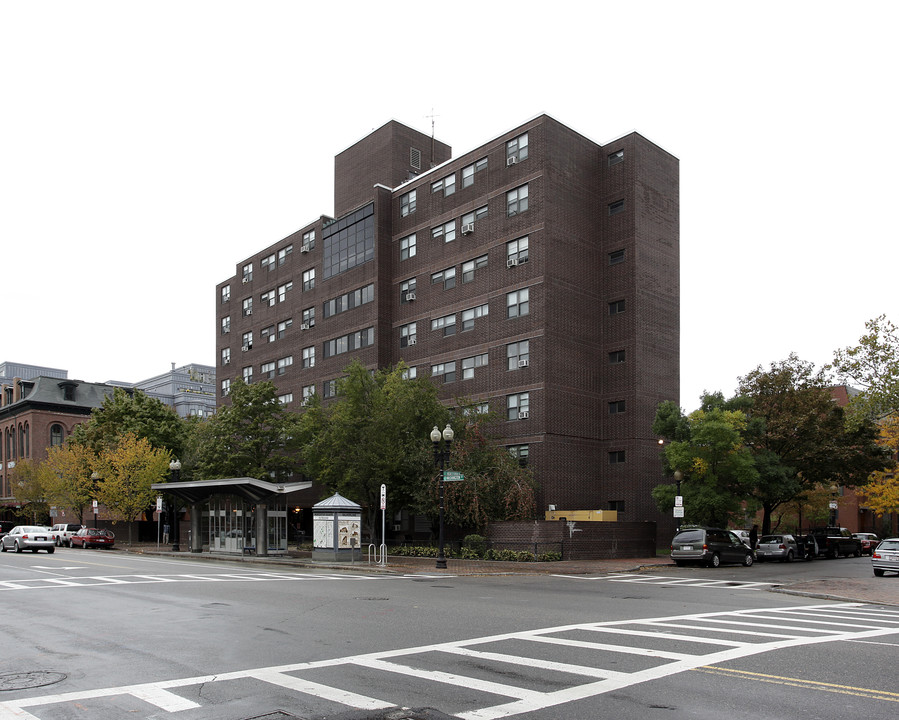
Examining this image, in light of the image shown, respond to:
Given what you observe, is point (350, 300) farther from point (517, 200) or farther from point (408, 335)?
point (517, 200)

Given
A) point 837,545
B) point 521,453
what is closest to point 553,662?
point 521,453

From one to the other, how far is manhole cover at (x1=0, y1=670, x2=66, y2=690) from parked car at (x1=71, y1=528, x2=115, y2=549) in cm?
4542

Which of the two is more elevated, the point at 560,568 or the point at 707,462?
the point at 707,462

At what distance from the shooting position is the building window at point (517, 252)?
4388 centimetres

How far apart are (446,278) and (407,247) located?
4860mm

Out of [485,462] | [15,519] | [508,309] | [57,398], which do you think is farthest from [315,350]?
[15,519]

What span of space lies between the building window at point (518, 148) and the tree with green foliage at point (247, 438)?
1969 centimetres

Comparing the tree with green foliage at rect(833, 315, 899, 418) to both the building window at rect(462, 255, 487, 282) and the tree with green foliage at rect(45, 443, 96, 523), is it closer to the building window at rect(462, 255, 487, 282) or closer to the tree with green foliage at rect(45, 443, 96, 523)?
the building window at rect(462, 255, 487, 282)

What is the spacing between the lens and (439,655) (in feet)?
34.1

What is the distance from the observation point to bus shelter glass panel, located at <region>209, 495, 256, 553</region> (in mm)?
41188

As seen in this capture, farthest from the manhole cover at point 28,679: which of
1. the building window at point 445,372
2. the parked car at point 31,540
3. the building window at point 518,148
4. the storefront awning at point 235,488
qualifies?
the building window at point 518,148

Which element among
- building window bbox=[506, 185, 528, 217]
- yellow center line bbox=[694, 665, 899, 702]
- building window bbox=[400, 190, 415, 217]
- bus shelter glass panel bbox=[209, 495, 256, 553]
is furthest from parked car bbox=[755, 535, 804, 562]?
yellow center line bbox=[694, 665, 899, 702]

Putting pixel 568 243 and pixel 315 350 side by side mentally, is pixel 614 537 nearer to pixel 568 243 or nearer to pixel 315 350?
pixel 568 243

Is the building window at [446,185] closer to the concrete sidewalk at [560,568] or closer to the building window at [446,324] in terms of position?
the building window at [446,324]
